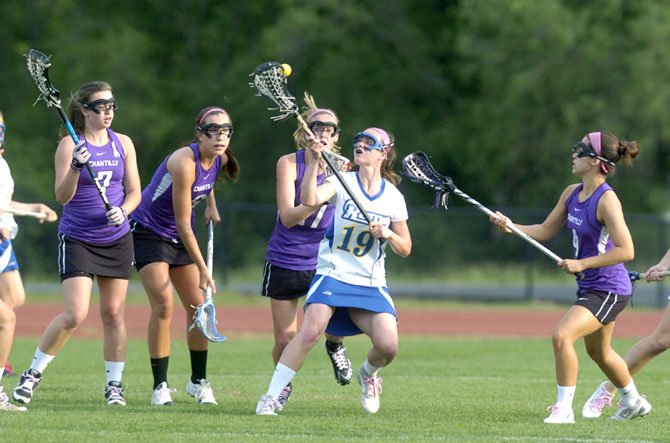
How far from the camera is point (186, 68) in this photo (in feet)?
128

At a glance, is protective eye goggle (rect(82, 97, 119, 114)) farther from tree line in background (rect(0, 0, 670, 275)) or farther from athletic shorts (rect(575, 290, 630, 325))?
tree line in background (rect(0, 0, 670, 275))

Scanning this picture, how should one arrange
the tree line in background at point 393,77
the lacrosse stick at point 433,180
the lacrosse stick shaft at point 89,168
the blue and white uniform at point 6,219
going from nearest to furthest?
the lacrosse stick shaft at point 89,168
the lacrosse stick at point 433,180
the blue and white uniform at point 6,219
the tree line in background at point 393,77

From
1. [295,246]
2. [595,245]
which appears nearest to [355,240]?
[295,246]

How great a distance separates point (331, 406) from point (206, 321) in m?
1.07

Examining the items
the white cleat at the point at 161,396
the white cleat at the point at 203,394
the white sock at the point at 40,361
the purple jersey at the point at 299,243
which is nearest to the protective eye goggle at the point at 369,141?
the purple jersey at the point at 299,243

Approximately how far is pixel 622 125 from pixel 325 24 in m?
9.67

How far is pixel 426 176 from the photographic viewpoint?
8375mm

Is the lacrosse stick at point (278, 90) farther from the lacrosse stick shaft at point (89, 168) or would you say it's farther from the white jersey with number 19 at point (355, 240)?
the lacrosse stick shaft at point (89, 168)

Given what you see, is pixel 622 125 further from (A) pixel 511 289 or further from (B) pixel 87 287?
(B) pixel 87 287

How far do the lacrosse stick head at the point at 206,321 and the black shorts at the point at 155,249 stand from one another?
0.41 m

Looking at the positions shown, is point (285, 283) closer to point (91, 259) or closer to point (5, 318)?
point (91, 259)

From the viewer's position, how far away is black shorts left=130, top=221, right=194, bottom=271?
8445 mm

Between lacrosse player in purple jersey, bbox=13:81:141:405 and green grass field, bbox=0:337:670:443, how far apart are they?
0.38 m

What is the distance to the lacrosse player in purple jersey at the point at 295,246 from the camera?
8.02 metres
